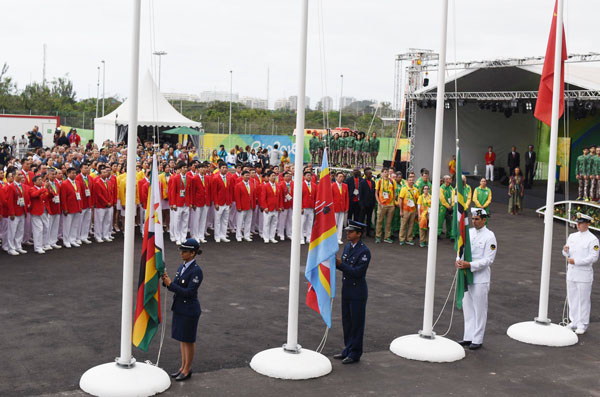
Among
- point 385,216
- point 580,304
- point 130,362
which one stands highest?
point 385,216

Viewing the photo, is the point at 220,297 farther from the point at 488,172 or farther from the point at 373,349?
the point at 488,172

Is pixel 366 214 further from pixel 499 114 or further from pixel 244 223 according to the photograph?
pixel 499 114

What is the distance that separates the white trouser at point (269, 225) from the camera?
17.4 m

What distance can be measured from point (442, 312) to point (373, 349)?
2499 millimetres

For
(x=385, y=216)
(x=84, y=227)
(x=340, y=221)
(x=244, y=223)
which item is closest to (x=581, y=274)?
(x=385, y=216)

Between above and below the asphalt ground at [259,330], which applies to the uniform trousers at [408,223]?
above

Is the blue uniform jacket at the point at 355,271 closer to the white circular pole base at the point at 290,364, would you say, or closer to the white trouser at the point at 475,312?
the white circular pole base at the point at 290,364

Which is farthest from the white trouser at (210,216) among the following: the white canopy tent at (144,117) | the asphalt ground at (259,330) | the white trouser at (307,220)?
the white canopy tent at (144,117)

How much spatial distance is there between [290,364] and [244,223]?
383 inches

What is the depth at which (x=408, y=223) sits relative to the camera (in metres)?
17.9

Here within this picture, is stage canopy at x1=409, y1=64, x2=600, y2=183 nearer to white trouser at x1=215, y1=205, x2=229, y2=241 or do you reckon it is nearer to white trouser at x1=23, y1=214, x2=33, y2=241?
white trouser at x1=215, y1=205, x2=229, y2=241

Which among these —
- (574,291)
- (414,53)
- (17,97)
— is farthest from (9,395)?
(17,97)

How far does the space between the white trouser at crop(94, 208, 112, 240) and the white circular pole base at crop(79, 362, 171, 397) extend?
30.4 feet

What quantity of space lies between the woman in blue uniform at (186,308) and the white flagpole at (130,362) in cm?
27
